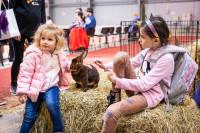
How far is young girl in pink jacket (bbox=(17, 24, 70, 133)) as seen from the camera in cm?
202

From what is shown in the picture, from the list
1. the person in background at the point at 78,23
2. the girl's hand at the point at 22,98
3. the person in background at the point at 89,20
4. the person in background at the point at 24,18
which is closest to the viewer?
the girl's hand at the point at 22,98

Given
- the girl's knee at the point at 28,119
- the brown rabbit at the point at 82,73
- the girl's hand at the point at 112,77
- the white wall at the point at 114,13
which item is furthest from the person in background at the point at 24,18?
the white wall at the point at 114,13

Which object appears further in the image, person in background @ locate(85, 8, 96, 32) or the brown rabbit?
person in background @ locate(85, 8, 96, 32)

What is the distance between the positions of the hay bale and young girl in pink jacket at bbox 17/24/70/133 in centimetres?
10

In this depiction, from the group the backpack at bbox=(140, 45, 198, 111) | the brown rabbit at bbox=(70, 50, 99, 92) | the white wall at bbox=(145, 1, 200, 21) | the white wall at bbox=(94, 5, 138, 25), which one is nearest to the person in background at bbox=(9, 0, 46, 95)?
the brown rabbit at bbox=(70, 50, 99, 92)

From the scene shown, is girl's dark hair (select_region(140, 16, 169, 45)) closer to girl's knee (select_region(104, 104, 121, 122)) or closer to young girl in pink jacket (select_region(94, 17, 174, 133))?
young girl in pink jacket (select_region(94, 17, 174, 133))

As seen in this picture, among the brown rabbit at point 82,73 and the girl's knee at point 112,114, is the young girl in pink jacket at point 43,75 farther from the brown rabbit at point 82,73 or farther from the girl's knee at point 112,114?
the girl's knee at point 112,114

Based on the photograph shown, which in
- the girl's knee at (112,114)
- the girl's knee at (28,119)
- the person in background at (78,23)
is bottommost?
the girl's knee at (28,119)

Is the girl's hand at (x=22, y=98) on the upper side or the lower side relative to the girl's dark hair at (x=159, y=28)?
lower

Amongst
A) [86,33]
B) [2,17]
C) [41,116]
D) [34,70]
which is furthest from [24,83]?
[86,33]

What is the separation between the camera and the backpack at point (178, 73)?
1.87 m

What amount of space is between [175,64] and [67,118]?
110 cm

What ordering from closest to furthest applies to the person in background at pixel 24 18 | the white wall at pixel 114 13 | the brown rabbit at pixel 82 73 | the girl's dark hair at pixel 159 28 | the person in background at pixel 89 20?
the girl's dark hair at pixel 159 28, the brown rabbit at pixel 82 73, the person in background at pixel 24 18, the person in background at pixel 89 20, the white wall at pixel 114 13

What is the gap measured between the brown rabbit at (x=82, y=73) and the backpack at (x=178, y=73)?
687 millimetres
